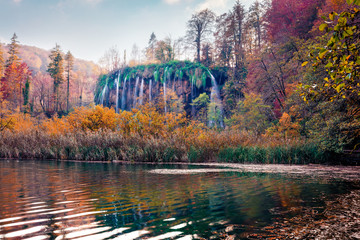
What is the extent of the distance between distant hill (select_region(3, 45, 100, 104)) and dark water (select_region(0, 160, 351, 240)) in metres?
77.9

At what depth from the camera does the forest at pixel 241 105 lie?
1155 centimetres

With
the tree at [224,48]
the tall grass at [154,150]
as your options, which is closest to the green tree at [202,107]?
the tree at [224,48]

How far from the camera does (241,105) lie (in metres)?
28.7

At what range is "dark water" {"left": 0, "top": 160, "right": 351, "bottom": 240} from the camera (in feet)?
12.9

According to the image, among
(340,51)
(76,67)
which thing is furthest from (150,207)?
(76,67)

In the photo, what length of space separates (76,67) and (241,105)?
135478mm

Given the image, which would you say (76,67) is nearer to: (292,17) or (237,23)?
(237,23)

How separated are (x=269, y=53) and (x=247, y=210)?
25243mm

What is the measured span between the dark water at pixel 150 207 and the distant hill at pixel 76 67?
77896 mm

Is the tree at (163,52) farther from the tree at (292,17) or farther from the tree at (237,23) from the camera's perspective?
the tree at (292,17)

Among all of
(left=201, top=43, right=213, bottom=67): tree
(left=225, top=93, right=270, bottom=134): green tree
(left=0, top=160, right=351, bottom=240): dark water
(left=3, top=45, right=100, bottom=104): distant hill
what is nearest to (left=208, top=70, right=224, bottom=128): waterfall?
(left=201, top=43, right=213, bottom=67): tree

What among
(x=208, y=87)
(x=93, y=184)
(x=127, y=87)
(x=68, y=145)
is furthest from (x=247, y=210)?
(x=127, y=87)

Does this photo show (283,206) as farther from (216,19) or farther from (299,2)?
(216,19)

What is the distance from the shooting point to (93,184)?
8562mm
